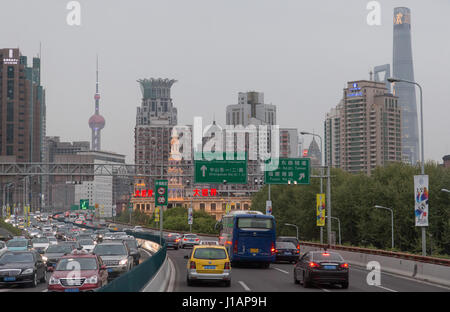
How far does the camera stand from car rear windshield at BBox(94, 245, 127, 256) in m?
33.8

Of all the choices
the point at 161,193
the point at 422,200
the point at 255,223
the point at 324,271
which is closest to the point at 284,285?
the point at 324,271

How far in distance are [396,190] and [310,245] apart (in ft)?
112

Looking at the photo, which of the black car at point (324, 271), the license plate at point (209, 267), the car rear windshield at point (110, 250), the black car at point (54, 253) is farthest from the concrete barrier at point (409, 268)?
the black car at point (54, 253)

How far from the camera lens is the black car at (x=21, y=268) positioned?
2895 cm

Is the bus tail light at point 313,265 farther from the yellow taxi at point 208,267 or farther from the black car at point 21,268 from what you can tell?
the black car at point 21,268

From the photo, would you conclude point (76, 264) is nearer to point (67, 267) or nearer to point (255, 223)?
point (67, 267)

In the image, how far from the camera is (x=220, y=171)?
198 ft

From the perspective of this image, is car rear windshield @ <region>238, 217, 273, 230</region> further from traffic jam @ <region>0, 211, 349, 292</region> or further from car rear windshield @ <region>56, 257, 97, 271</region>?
car rear windshield @ <region>56, 257, 97, 271</region>

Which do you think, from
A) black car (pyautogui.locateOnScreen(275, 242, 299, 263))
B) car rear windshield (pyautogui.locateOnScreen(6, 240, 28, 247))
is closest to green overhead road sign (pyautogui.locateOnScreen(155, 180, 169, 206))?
black car (pyautogui.locateOnScreen(275, 242, 299, 263))
